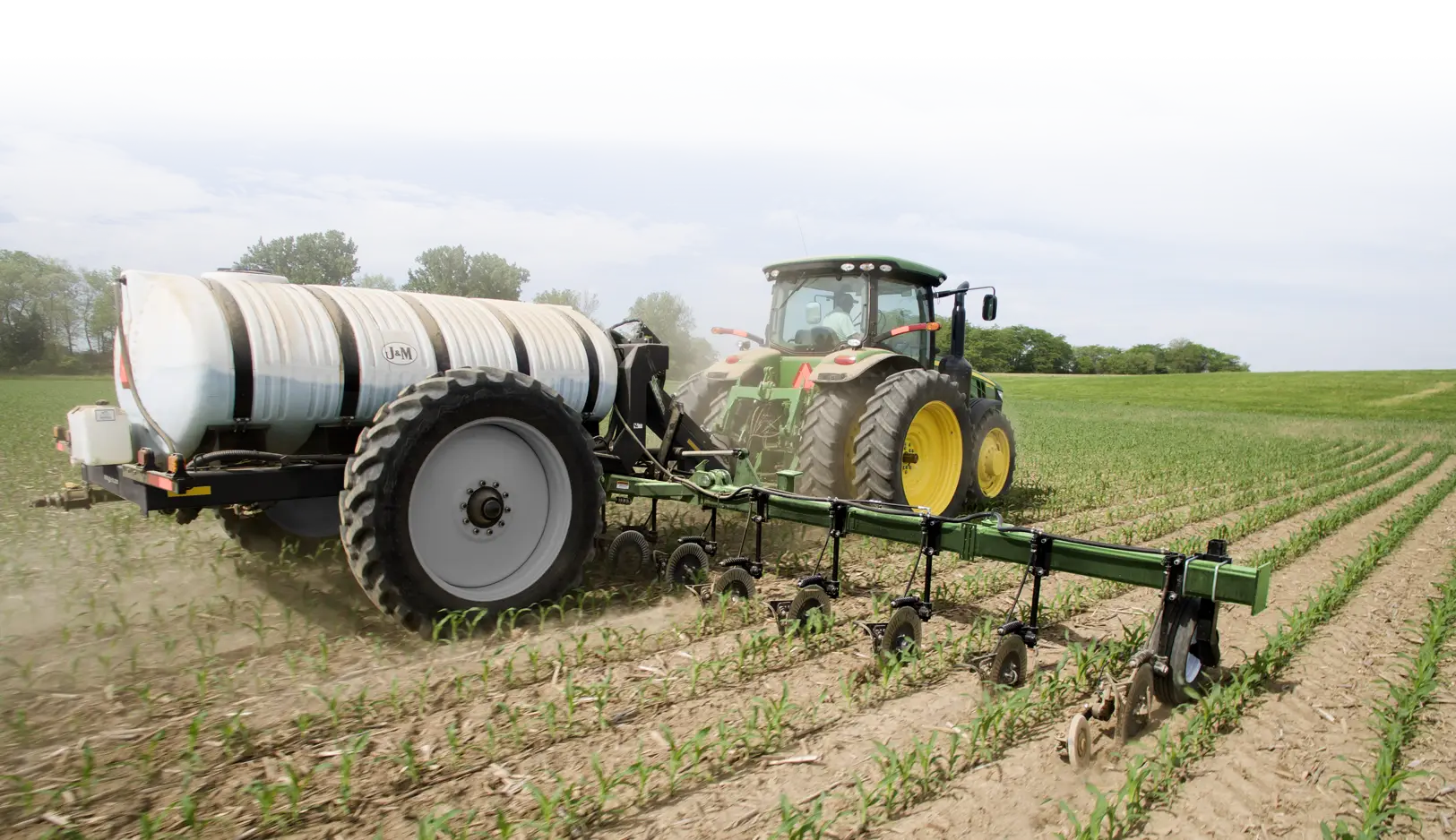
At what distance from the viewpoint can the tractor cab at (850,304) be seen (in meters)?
7.19

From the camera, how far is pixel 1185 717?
11.2 ft

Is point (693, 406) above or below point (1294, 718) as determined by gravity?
above

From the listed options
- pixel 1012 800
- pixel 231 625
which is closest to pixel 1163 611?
pixel 1012 800

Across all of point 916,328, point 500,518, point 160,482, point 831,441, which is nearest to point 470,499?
point 500,518

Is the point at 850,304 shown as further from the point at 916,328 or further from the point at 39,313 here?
the point at 39,313

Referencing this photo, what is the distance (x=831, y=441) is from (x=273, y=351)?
3.65 metres

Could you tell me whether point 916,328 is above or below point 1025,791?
above

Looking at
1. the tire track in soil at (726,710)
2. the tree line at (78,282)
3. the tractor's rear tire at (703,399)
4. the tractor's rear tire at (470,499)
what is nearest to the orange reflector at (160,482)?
the tractor's rear tire at (470,499)

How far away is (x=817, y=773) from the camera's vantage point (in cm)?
290

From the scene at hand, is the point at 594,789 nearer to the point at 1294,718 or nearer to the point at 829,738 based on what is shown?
the point at 829,738

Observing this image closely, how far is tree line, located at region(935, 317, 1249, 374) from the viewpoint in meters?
68.3

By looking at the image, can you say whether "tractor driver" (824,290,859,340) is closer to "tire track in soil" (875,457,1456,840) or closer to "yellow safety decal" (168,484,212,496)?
"tire track in soil" (875,457,1456,840)

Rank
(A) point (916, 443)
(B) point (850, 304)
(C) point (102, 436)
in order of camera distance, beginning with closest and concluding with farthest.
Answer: (C) point (102, 436) < (A) point (916, 443) < (B) point (850, 304)

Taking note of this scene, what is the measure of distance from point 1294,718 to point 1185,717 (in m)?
0.51
